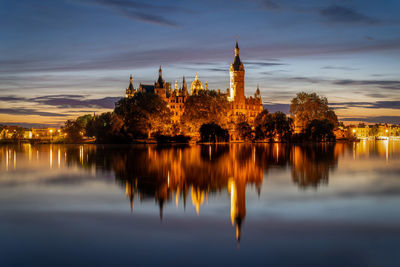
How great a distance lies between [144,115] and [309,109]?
197 ft

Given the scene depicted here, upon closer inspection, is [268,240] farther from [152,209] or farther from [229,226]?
[152,209]

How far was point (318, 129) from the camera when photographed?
125375mm

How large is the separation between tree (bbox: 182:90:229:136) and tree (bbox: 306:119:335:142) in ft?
84.1

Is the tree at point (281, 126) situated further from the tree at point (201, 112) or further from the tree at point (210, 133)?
A: the tree at point (210, 133)

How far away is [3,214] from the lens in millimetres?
18031

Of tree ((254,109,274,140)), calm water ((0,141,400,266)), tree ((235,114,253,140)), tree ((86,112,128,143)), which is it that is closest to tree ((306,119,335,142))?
tree ((254,109,274,140))

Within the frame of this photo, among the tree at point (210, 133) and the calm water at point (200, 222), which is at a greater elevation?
the tree at point (210, 133)

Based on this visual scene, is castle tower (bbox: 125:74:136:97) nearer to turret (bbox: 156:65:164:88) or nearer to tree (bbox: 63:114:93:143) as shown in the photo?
turret (bbox: 156:65:164:88)

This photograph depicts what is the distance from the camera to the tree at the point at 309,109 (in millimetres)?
137525

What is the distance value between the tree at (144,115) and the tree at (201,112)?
48.0 ft

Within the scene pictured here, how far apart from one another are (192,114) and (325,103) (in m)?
47.9

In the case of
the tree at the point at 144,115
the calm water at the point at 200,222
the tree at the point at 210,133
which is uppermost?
the tree at the point at 144,115

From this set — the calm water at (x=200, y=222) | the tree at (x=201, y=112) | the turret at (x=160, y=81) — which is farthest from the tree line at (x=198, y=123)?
the calm water at (x=200, y=222)

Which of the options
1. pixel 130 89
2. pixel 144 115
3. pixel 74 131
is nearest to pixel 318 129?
pixel 144 115
